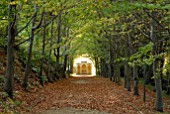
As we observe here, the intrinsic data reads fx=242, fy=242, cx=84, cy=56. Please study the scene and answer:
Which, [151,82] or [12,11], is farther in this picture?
[151,82]

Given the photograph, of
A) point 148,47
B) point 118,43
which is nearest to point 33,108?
point 148,47

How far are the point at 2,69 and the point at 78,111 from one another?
7.48m

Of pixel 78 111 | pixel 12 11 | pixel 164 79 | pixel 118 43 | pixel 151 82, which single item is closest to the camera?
pixel 12 11

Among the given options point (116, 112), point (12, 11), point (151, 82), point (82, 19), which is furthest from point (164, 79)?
point (12, 11)

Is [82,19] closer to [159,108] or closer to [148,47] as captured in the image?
[148,47]

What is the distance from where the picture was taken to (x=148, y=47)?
1266cm

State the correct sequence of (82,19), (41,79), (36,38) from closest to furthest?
(82,19) → (41,79) → (36,38)

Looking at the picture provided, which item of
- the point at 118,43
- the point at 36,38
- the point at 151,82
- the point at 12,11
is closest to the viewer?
the point at 12,11

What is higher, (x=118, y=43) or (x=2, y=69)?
(x=118, y=43)

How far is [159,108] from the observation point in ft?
43.7

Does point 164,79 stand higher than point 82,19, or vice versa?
point 82,19

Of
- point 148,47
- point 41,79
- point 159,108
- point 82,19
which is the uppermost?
point 82,19

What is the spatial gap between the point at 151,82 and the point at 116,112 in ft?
81.5

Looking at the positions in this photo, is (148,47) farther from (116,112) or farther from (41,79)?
(41,79)
